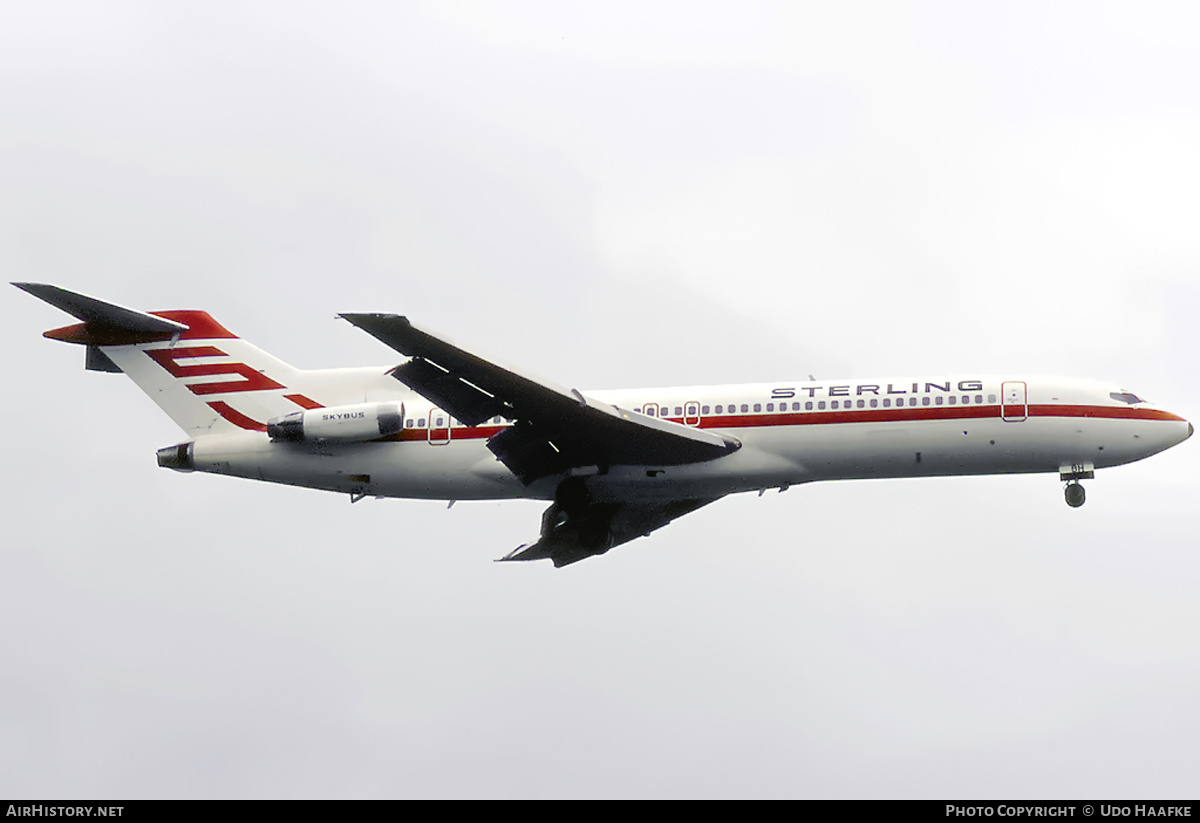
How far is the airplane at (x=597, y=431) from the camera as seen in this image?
37281 mm

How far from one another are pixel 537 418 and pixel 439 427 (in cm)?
357

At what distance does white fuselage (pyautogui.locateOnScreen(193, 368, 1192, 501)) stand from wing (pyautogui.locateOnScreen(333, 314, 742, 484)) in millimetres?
561

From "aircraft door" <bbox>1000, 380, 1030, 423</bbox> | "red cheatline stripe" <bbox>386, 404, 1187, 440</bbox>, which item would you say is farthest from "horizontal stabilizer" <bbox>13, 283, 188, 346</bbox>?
"aircraft door" <bbox>1000, 380, 1030, 423</bbox>

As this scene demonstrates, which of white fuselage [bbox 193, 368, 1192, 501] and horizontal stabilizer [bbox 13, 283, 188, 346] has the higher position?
horizontal stabilizer [bbox 13, 283, 188, 346]

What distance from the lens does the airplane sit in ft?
122

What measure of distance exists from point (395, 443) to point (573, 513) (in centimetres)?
476

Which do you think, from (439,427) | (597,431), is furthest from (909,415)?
(439,427)

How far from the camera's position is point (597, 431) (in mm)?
37469

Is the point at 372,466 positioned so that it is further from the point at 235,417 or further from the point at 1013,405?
the point at 1013,405

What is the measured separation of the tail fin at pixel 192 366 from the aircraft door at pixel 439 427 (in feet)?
11.2

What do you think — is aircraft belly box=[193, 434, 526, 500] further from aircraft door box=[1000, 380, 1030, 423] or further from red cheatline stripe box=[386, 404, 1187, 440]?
aircraft door box=[1000, 380, 1030, 423]

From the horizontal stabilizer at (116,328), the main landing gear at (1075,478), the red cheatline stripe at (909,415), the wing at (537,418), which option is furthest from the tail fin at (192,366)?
the main landing gear at (1075,478)
